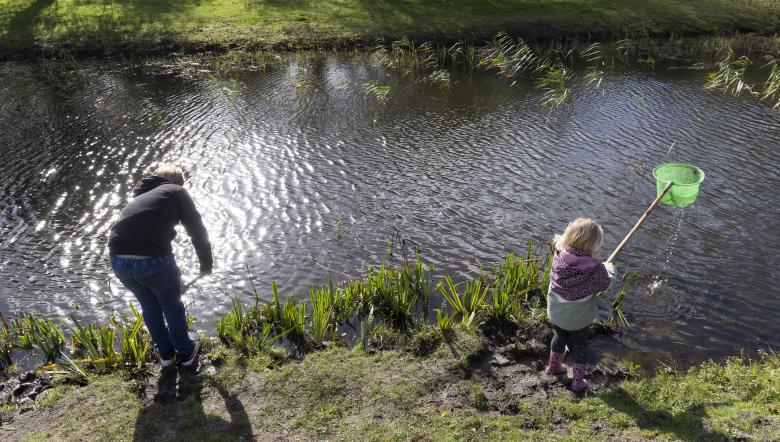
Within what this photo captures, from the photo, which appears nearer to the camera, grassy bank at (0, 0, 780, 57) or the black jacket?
the black jacket

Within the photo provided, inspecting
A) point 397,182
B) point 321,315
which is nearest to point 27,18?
point 397,182

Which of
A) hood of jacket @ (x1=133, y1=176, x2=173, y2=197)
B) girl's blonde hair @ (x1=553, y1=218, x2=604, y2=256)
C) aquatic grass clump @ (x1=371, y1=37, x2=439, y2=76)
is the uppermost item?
aquatic grass clump @ (x1=371, y1=37, x2=439, y2=76)

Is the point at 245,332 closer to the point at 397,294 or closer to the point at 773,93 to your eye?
the point at 397,294

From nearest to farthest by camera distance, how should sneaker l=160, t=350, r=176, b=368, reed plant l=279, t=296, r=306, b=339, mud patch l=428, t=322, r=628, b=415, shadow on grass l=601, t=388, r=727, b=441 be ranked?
shadow on grass l=601, t=388, r=727, b=441 → mud patch l=428, t=322, r=628, b=415 → sneaker l=160, t=350, r=176, b=368 → reed plant l=279, t=296, r=306, b=339

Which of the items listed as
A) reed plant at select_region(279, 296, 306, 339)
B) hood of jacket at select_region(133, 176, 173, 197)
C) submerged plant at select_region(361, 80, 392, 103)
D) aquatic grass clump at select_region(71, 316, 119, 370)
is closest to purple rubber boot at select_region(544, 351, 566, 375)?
reed plant at select_region(279, 296, 306, 339)

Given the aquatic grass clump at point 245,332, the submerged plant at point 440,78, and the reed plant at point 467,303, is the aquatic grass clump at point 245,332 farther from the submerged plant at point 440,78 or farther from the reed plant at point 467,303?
the submerged plant at point 440,78

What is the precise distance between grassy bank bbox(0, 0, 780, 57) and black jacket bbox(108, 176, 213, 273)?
21.0 metres

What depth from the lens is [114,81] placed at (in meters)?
20.6

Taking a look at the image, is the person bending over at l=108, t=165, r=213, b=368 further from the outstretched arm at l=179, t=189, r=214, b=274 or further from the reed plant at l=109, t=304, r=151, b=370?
the reed plant at l=109, t=304, r=151, b=370

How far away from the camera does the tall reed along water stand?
8.38 m

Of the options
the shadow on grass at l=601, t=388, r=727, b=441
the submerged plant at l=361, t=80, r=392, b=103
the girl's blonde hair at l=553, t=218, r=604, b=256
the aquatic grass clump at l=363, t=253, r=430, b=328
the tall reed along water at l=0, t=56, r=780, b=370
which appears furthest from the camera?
the submerged plant at l=361, t=80, r=392, b=103

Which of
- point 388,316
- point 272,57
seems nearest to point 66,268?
point 388,316

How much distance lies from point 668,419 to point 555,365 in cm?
126

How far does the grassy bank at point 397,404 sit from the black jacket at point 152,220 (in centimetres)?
164
